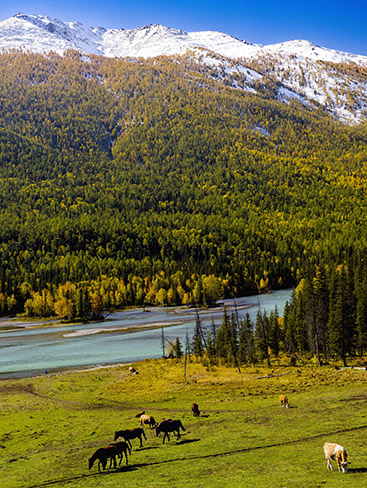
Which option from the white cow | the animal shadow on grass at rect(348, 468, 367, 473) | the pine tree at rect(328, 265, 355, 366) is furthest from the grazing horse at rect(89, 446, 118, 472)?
the pine tree at rect(328, 265, 355, 366)

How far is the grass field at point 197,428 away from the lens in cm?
2537

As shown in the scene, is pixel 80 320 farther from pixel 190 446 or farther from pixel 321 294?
pixel 190 446

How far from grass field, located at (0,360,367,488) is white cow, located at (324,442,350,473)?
41 centimetres

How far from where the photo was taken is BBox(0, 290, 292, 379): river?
92625 millimetres

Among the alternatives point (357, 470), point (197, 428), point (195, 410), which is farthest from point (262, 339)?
point (357, 470)

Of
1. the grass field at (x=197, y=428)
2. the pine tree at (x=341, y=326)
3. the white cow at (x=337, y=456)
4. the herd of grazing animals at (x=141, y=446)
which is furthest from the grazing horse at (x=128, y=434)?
the pine tree at (x=341, y=326)

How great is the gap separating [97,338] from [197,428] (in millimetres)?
89362

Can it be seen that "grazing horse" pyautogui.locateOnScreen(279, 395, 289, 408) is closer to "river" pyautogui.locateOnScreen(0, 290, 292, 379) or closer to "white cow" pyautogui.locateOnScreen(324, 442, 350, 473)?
"white cow" pyautogui.locateOnScreen(324, 442, 350, 473)

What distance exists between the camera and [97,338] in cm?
12325

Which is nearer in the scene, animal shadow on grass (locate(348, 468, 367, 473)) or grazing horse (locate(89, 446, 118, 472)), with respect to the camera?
animal shadow on grass (locate(348, 468, 367, 473))

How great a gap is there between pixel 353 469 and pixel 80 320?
476 ft

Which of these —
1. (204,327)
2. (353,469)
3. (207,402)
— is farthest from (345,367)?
(204,327)

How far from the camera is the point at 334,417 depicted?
1414 inches

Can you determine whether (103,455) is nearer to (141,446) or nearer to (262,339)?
(141,446)
